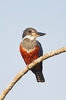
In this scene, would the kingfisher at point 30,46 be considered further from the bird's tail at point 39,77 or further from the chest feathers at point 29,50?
the bird's tail at point 39,77

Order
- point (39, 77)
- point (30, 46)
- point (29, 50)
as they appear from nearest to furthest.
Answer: point (29, 50)
point (30, 46)
point (39, 77)

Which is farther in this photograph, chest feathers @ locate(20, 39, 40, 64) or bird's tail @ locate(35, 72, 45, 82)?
bird's tail @ locate(35, 72, 45, 82)

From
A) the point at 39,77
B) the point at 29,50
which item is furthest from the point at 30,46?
the point at 39,77

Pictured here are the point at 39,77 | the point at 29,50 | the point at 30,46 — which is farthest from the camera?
the point at 39,77

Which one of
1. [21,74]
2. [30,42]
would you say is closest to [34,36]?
[30,42]

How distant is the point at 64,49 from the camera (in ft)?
24.9

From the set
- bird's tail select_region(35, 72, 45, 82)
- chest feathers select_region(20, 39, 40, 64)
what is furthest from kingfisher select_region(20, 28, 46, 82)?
bird's tail select_region(35, 72, 45, 82)

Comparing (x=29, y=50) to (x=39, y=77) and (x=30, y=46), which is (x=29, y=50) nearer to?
(x=30, y=46)

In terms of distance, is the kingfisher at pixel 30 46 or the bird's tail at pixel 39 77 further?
the bird's tail at pixel 39 77

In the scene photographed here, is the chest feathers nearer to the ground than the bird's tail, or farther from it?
farther from it

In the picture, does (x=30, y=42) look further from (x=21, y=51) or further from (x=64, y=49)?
(x=64, y=49)

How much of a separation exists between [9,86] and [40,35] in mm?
3775

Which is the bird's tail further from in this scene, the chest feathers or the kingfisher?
the chest feathers

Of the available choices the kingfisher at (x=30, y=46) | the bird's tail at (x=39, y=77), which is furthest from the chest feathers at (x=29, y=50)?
the bird's tail at (x=39, y=77)
